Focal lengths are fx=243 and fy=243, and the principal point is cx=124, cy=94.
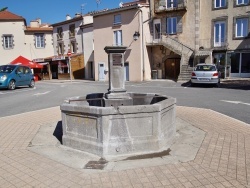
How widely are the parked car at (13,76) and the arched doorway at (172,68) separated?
47.0 feet

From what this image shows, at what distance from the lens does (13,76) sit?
58.6ft

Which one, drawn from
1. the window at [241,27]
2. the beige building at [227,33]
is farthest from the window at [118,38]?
the window at [241,27]

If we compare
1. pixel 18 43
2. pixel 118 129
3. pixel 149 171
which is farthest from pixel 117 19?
pixel 149 171

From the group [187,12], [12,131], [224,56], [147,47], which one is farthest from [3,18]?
[12,131]

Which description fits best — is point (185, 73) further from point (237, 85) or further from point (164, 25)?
point (164, 25)

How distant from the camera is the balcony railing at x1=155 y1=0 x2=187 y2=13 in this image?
24.2 m

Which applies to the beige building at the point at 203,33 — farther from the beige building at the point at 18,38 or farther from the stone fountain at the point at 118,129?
the beige building at the point at 18,38

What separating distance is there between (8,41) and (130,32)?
19693 mm

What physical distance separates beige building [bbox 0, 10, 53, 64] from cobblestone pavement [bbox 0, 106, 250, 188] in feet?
108

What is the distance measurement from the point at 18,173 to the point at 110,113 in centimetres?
191

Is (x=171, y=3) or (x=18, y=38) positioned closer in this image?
(x=171, y=3)

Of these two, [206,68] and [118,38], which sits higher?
[118,38]

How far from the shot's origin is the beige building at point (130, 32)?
25062mm

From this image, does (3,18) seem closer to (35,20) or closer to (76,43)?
(35,20)
